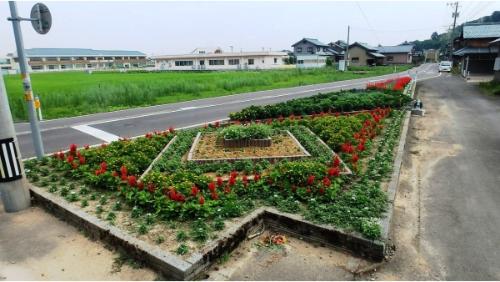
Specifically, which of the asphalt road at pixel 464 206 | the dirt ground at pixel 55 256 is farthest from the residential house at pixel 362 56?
the dirt ground at pixel 55 256

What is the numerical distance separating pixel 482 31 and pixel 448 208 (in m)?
44.4

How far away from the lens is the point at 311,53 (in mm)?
74750

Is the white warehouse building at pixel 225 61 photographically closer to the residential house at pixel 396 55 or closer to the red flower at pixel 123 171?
the residential house at pixel 396 55

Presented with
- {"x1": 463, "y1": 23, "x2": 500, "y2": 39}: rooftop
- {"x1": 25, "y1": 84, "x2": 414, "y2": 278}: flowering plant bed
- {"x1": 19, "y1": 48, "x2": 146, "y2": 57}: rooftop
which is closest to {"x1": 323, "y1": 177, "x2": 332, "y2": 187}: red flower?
{"x1": 25, "y1": 84, "x2": 414, "y2": 278}: flowering plant bed

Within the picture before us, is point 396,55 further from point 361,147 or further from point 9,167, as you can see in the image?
point 9,167

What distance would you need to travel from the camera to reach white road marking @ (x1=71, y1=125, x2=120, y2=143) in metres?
10.9

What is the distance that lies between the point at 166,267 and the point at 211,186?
1.65 meters

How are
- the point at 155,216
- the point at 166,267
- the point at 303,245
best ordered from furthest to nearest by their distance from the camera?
the point at 155,216
the point at 303,245
the point at 166,267

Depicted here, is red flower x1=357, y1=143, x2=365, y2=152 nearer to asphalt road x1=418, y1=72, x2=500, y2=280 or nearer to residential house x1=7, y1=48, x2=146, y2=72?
asphalt road x1=418, y1=72, x2=500, y2=280

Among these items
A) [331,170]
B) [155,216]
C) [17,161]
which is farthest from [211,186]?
[17,161]

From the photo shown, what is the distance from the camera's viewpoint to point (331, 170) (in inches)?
225

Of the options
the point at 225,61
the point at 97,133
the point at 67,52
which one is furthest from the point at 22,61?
the point at 67,52

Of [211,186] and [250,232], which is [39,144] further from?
[250,232]

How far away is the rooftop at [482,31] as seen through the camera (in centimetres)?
3841
